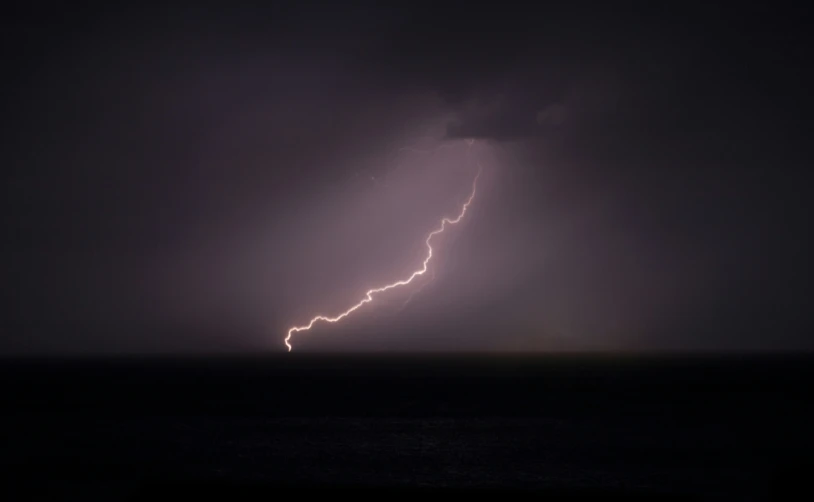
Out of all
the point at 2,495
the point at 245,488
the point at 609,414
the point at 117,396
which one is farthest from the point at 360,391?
the point at 245,488

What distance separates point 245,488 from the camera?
6.66 m

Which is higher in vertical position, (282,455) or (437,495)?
(437,495)

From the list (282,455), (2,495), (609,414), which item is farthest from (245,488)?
(609,414)

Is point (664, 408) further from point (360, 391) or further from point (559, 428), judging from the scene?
point (360, 391)

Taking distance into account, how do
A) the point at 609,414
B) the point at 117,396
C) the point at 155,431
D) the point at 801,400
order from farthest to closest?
the point at 117,396 → the point at 801,400 → the point at 609,414 → the point at 155,431

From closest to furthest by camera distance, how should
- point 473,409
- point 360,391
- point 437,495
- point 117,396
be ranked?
point 437,495
point 473,409
point 117,396
point 360,391

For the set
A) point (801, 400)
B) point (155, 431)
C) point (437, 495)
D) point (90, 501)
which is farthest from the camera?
point (801, 400)

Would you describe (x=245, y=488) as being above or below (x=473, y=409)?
above

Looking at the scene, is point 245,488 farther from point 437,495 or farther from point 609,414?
point 609,414

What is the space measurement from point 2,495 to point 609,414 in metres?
32.9

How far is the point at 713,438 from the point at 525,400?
21.1 metres

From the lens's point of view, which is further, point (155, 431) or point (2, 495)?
point (155, 431)

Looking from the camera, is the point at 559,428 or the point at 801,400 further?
the point at 801,400

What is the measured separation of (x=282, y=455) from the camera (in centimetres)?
2486
